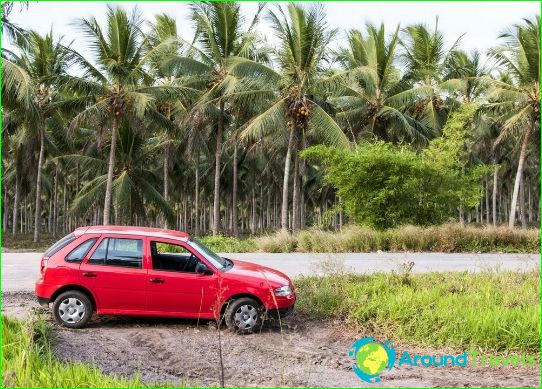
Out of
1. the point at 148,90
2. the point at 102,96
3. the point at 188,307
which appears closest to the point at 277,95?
the point at 148,90

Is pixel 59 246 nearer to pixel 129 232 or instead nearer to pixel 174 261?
pixel 129 232

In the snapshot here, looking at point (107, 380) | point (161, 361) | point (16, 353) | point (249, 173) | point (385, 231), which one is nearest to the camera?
point (107, 380)

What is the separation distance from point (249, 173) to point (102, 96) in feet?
78.0

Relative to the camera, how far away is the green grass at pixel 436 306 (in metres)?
7.77

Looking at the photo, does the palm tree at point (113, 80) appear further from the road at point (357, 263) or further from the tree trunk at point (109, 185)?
the road at point (357, 263)

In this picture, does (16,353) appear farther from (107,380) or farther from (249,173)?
(249,173)

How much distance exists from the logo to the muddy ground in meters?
0.13

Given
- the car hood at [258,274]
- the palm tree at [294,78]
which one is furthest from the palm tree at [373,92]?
the car hood at [258,274]

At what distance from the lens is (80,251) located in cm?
863

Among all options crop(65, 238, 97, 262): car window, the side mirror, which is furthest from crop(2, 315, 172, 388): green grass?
the side mirror

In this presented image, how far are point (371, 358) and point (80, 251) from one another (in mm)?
4886

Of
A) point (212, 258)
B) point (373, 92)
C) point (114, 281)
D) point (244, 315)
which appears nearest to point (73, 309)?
point (114, 281)

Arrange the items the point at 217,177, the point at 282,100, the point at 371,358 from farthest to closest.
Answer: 1. the point at 217,177
2. the point at 282,100
3. the point at 371,358

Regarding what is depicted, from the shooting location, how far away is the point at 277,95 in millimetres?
25516
